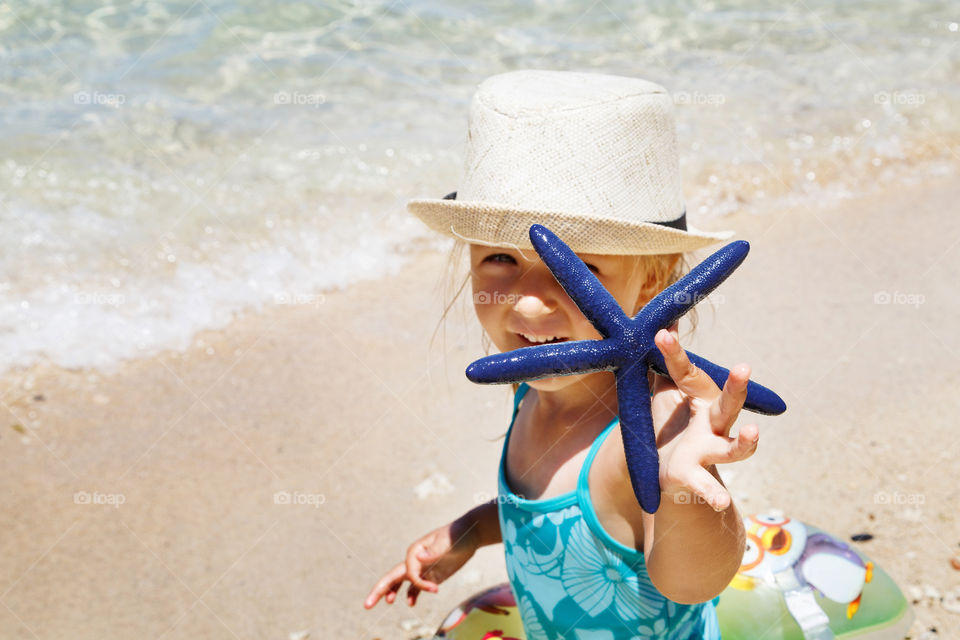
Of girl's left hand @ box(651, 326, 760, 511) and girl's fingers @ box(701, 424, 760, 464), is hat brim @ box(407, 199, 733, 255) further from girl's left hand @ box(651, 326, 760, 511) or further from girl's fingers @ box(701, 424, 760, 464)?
girl's fingers @ box(701, 424, 760, 464)

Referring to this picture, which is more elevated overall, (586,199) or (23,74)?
(586,199)

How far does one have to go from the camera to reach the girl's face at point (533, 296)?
6.16ft

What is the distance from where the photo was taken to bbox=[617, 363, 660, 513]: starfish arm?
57.0 inches

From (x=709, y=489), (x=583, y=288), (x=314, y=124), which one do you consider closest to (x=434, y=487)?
(x=583, y=288)

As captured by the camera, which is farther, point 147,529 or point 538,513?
Answer: point 147,529

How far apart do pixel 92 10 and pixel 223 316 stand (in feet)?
17.4

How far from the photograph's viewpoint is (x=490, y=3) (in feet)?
30.1

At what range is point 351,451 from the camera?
4023mm

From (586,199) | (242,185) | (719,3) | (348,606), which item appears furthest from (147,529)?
(719,3)

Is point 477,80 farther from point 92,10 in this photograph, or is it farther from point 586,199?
point 586,199

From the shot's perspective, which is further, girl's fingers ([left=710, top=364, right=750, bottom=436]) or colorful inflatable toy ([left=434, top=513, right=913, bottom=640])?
colorful inflatable toy ([left=434, top=513, right=913, bottom=640])

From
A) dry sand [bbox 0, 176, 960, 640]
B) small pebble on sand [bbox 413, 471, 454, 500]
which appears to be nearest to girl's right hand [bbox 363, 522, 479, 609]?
dry sand [bbox 0, 176, 960, 640]

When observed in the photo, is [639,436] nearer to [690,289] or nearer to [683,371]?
[683,371]

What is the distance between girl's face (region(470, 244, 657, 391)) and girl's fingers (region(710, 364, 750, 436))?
0.48 m
